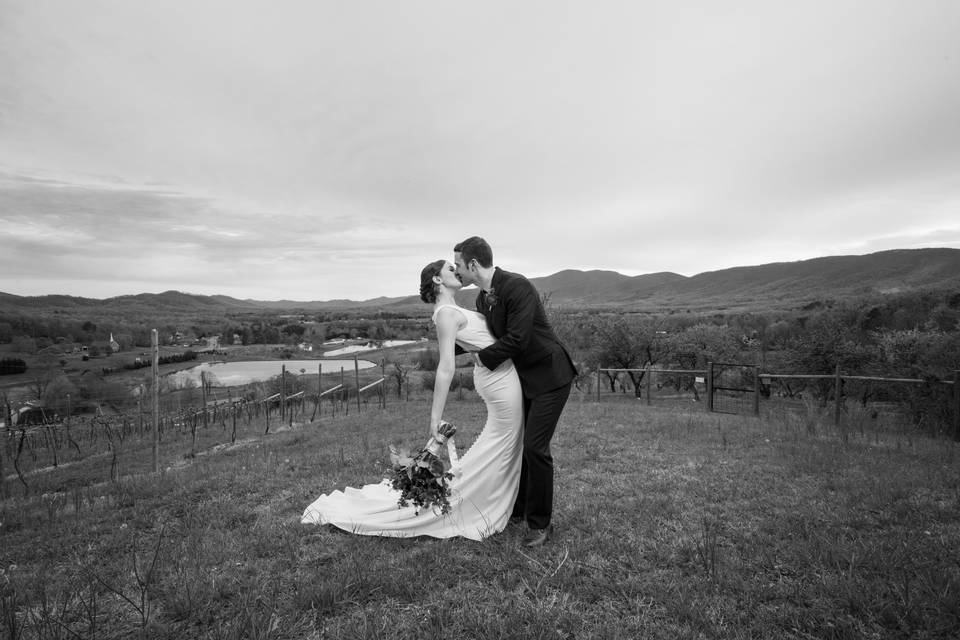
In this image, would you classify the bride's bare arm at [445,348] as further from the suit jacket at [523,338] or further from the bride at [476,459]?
the suit jacket at [523,338]

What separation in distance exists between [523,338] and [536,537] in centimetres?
167

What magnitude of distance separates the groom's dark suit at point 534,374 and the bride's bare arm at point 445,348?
26cm

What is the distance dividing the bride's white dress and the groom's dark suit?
13 centimetres

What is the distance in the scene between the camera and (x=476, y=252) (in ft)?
13.0

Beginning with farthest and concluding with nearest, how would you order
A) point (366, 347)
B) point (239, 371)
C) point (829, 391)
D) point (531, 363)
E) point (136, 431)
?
point (366, 347)
point (239, 371)
point (829, 391)
point (136, 431)
point (531, 363)

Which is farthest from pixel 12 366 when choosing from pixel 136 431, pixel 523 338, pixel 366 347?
pixel 366 347

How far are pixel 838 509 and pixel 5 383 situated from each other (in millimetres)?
26896

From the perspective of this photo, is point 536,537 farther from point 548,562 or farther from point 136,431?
point 136,431

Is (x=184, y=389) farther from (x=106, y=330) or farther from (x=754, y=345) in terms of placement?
(x=754, y=345)

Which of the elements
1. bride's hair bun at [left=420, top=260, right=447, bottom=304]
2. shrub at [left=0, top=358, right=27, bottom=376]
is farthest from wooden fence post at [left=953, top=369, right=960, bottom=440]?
shrub at [left=0, top=358, right=27, bottom=376]

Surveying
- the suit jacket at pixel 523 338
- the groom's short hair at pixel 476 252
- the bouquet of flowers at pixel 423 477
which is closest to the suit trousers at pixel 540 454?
the suit jacket at pixel 523 338

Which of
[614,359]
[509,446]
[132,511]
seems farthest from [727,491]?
[614,359]

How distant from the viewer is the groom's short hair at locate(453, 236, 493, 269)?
3945 millimetres

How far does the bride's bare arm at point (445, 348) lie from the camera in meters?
3.67
